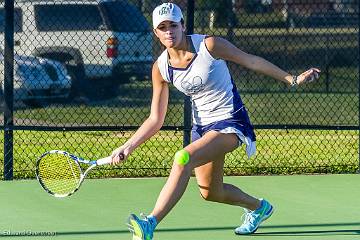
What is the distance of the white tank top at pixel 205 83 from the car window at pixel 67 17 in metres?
5.68

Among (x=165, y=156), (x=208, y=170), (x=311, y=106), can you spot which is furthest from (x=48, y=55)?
(x=208, y=170)

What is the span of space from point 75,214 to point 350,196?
229 centimetres

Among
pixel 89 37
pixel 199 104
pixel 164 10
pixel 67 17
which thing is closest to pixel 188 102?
pixel 89 37

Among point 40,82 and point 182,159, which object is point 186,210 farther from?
point 40,82

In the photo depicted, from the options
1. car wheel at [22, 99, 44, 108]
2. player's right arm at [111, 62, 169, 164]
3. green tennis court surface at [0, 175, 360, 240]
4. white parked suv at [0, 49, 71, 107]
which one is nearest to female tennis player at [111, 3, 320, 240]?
player's right arm at [111, 62, 169, 164]

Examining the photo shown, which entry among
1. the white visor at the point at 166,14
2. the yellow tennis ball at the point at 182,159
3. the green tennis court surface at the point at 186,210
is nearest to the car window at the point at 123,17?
the green tennis court surface at the point at 186,210

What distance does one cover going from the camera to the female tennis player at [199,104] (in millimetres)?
6805

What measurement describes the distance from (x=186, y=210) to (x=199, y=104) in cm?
149

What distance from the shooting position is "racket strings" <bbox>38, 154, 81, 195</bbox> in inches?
285

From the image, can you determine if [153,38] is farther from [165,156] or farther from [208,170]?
[208,170]

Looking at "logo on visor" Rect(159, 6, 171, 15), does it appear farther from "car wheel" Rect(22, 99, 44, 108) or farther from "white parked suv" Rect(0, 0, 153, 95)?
"car wheel" Rect(22, 99, 44, 108)

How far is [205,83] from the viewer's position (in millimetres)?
6988

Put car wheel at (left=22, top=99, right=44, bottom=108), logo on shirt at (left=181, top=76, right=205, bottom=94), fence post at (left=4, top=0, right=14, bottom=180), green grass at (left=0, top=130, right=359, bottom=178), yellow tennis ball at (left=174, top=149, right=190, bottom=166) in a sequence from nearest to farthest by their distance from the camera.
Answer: yellow tennis ball at (left=174, top=149, right=190, bottom=166) → logo on shirt at (left=181, top=76, right=205, bottom=94) → fence post at (left=4, top=0, right=14, bottom=180) → green grass at (left=0, top=130, right=359, bottom=178) → car wheel at (left=22, top=99, right=44, bottom=108)

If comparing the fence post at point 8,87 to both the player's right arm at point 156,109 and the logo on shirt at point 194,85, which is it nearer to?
the player's right arm at point 156,109
